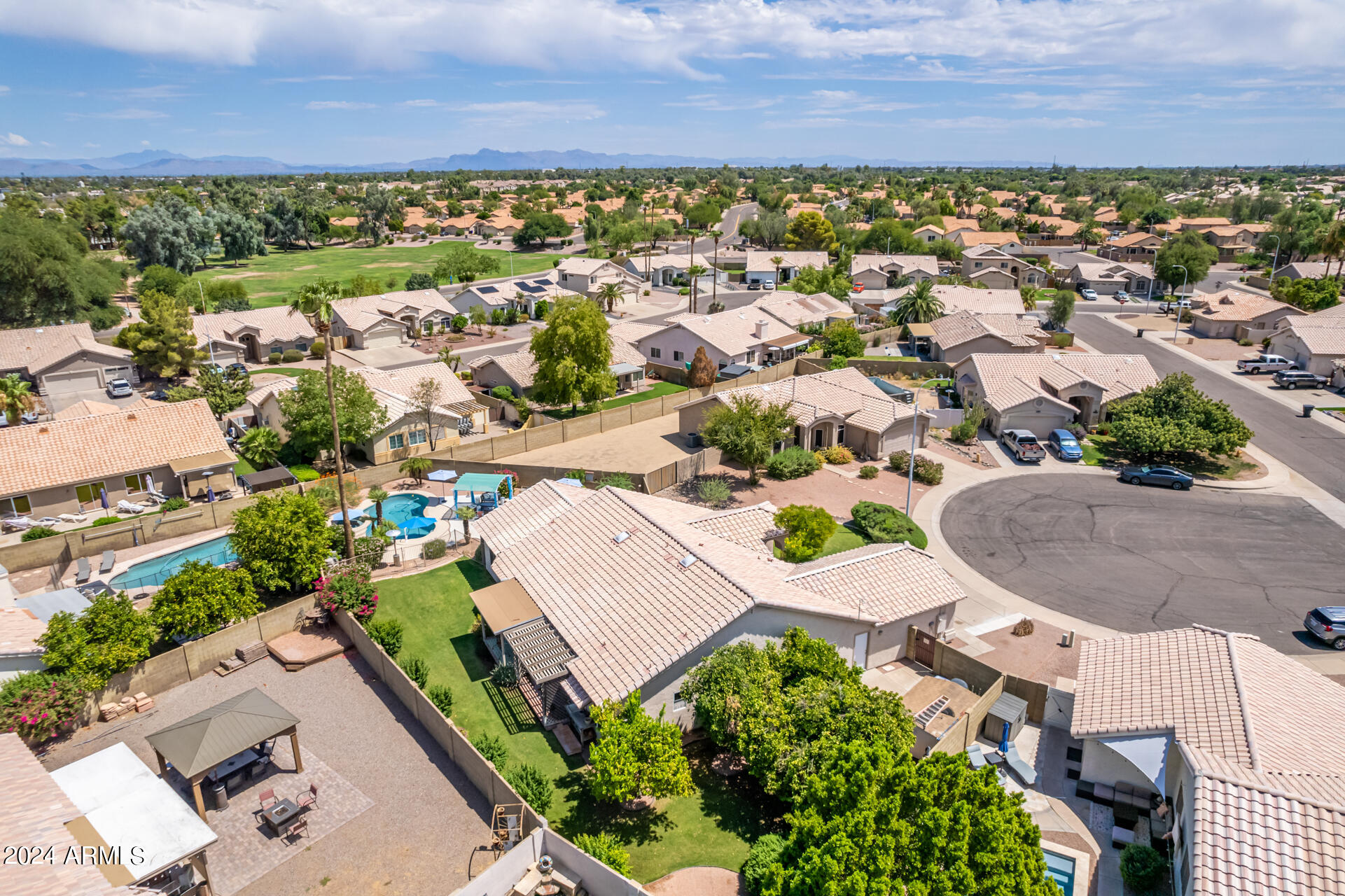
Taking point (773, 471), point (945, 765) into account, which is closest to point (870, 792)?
point (945, 765)

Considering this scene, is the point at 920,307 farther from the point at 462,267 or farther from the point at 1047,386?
the point at 462,267

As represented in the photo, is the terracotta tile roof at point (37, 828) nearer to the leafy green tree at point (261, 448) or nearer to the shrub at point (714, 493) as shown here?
the leafy green tree at point (261, 448)

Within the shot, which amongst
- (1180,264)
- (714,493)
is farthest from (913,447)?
(1180,264)

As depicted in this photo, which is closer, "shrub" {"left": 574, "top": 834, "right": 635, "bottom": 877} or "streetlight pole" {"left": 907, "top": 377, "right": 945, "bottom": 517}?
"shrub" {"left": 574, "top": 834, "right": 635, "bottom": 877}

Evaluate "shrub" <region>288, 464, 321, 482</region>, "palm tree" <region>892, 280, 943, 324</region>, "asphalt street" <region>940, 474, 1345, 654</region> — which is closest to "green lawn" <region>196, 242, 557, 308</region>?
"shrub" <region>288, 464, 321, 482</region>

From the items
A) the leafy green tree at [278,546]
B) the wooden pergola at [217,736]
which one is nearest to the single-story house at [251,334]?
the leafy green tree at [278,546]

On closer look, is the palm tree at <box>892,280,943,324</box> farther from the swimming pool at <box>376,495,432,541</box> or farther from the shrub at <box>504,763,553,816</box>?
the shrub at <box>504,763,553,816</box>
